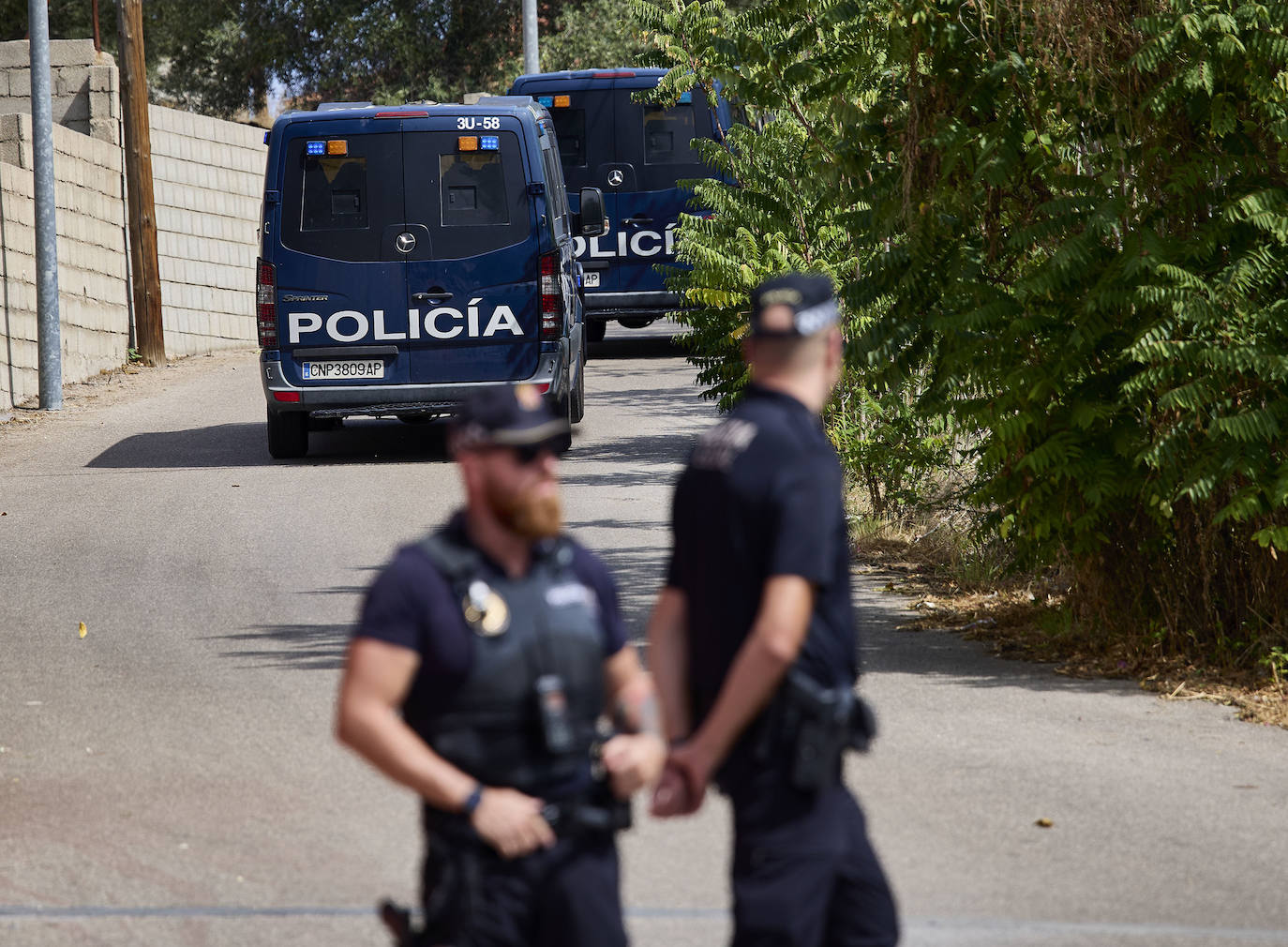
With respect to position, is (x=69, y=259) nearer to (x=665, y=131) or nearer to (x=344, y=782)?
(x=665, y=131)

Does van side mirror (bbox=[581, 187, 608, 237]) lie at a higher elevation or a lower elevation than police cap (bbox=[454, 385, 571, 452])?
higher

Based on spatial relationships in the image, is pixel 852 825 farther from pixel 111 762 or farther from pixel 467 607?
pixel 111 762

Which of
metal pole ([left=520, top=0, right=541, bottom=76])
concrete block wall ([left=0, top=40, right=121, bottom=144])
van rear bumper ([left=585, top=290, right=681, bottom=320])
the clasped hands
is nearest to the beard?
the clasped hands

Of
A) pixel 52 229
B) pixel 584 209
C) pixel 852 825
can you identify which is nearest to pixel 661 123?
pixel 584 209

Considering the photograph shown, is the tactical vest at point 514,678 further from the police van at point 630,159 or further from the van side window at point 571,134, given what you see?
the van side window at point 571,134

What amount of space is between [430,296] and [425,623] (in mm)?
11057

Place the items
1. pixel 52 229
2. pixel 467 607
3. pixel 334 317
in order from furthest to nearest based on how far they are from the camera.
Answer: pixel 52 229 < pixel 334 317 < pixel 467 607

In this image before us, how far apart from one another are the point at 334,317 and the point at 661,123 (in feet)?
25.8

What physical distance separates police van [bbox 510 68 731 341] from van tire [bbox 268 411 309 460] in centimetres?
651

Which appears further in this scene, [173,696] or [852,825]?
[173,696]

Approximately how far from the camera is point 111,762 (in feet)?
21.6

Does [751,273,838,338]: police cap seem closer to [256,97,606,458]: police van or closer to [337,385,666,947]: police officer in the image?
[337,385,666,947]: police officer

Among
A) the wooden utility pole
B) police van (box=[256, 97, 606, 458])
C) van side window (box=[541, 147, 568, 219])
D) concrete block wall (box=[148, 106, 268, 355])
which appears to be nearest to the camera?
police van (box=[256, 97, 606, 458])

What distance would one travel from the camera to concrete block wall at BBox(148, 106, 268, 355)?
74.9 ft
